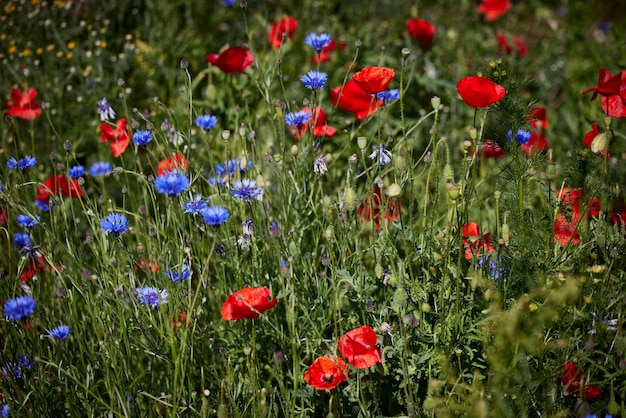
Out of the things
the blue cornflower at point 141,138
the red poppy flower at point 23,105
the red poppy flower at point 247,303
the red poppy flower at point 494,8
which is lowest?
the red poppy flower at point 247,303

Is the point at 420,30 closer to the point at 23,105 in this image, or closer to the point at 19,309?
the point at 23,105

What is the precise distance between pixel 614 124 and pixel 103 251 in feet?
6.37

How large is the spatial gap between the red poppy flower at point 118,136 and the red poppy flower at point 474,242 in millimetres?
1060

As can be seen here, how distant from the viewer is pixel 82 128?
2.91m

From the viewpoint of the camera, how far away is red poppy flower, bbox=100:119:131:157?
86.1 inches

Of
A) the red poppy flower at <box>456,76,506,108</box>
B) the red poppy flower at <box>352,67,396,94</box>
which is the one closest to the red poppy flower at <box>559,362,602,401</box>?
the red poppy flower at <box>456,76,506,108</box>

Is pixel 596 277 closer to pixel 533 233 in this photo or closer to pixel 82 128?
pixel 533 233

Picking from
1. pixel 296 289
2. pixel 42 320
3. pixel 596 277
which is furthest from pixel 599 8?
pixel 42 320

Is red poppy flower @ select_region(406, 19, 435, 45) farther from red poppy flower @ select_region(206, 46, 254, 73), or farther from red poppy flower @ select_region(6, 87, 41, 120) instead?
red poppy flower @ select_region(6, 87, 41, 120)

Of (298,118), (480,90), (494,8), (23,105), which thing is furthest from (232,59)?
(494,8)

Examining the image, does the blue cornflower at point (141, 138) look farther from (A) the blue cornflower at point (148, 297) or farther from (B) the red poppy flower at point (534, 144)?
(B) the red poppy flower at point (534, 144)

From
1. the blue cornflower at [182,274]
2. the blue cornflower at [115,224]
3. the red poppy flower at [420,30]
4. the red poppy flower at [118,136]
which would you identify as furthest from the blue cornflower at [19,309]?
the red poppy flower at [420,30]

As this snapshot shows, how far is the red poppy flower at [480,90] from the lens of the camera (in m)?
1.59

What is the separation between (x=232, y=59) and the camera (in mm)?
2285
